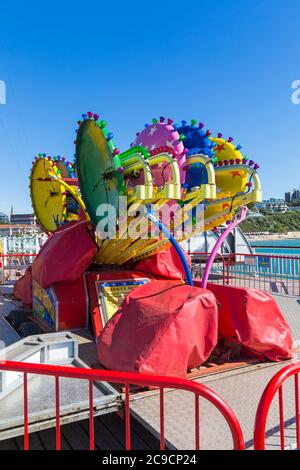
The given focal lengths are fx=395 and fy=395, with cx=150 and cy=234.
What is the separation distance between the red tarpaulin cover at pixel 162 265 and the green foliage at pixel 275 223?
61.0 metres

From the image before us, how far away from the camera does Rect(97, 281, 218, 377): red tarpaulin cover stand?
3.92 m

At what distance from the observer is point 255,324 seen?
4.51m

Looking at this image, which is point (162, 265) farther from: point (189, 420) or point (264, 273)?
point (264, 273)

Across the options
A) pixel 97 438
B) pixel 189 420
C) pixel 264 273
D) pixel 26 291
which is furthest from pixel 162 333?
pixel 264 273

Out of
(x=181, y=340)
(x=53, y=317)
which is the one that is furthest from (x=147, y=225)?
(x=53, y=317)

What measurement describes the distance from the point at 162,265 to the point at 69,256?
1495 millimetres

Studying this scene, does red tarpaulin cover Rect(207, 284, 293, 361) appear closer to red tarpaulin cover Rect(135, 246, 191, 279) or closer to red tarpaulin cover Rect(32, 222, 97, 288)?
red tarpaulin cover Rect(135, 246, 191, 279)

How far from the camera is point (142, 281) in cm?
622

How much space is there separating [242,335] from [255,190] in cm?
190

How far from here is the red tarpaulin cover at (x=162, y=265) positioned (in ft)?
20.9

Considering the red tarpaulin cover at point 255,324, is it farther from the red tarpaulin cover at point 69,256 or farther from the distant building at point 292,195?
the distant building at point 292,195

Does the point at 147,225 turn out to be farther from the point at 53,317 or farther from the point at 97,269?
the point at 53,317

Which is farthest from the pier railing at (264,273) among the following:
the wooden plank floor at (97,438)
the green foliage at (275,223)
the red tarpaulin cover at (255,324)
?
the green foliage at (275,223)

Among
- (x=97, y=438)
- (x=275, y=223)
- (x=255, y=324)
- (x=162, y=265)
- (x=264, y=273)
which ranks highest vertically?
(x=275, y=223)
